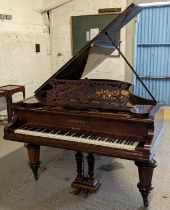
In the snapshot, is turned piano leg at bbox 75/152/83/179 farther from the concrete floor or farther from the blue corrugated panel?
the blue corrugated panel

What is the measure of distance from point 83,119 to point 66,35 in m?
3.80

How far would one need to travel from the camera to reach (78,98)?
2150 millimetres

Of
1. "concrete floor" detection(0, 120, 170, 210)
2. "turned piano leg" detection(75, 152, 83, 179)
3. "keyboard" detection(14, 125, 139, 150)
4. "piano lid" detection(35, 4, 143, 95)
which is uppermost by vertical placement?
"piano lid" detection(35, 4, 143, 95)

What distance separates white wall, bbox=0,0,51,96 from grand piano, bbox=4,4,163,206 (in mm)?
2430

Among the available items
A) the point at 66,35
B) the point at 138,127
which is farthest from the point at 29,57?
the point at 138,127

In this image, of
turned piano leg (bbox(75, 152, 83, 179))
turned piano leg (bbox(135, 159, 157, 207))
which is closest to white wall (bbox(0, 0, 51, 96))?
turned piano leg (bbox(75, 152, 83, 179))

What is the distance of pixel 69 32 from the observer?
5453 mm

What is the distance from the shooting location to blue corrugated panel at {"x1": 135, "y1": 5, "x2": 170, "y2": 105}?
6.18 m

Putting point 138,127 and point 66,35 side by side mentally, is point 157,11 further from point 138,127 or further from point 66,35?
point 138,127

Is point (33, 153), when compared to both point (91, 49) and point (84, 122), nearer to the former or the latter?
point (84, 122)

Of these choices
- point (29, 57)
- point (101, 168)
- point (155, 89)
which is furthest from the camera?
point (155, 89)

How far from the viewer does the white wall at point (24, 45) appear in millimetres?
4523

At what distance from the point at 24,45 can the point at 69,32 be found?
3.50ft

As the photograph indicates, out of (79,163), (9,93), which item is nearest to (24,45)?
(9,93)
